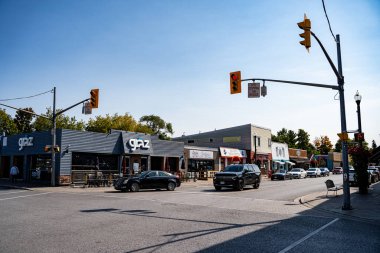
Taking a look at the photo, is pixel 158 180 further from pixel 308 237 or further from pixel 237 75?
pixel 308 237

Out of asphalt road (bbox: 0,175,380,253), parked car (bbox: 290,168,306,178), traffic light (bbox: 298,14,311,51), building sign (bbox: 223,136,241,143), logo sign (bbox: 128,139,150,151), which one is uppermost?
traffic light (bbox: 298,14,311,51)

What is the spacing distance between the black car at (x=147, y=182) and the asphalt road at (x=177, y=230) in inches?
312

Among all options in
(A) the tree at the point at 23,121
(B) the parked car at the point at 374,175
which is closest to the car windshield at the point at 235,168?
(B) the parked car at the point at 374,175

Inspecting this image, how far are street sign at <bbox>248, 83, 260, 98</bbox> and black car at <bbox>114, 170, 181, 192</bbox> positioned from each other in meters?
9.99

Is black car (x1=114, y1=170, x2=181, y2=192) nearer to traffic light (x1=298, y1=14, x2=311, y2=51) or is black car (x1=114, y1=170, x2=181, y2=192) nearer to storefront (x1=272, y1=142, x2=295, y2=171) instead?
traffic light (x1=298, y1=14, x2=311, y2=51)

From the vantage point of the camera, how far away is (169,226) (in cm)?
939

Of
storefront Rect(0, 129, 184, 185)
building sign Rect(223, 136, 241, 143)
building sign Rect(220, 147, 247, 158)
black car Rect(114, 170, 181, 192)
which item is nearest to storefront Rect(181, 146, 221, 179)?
building sign Rect(220, 147, 247, 158)

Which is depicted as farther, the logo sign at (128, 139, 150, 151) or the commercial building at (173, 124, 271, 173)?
the commercial building at (173, 124, 271, 173)

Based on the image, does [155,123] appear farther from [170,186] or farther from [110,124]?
[170,186]

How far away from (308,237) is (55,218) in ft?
25.6

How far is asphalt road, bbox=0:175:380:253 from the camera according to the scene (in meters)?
7.08

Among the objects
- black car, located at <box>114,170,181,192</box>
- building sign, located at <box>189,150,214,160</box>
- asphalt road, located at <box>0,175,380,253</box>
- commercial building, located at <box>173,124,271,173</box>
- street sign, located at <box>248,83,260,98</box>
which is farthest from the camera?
commercial building, located at <box>173,124,271,173</box>

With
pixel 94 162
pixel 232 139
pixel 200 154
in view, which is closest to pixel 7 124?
pixel 94 162

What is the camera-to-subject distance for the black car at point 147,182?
21.2 meters
